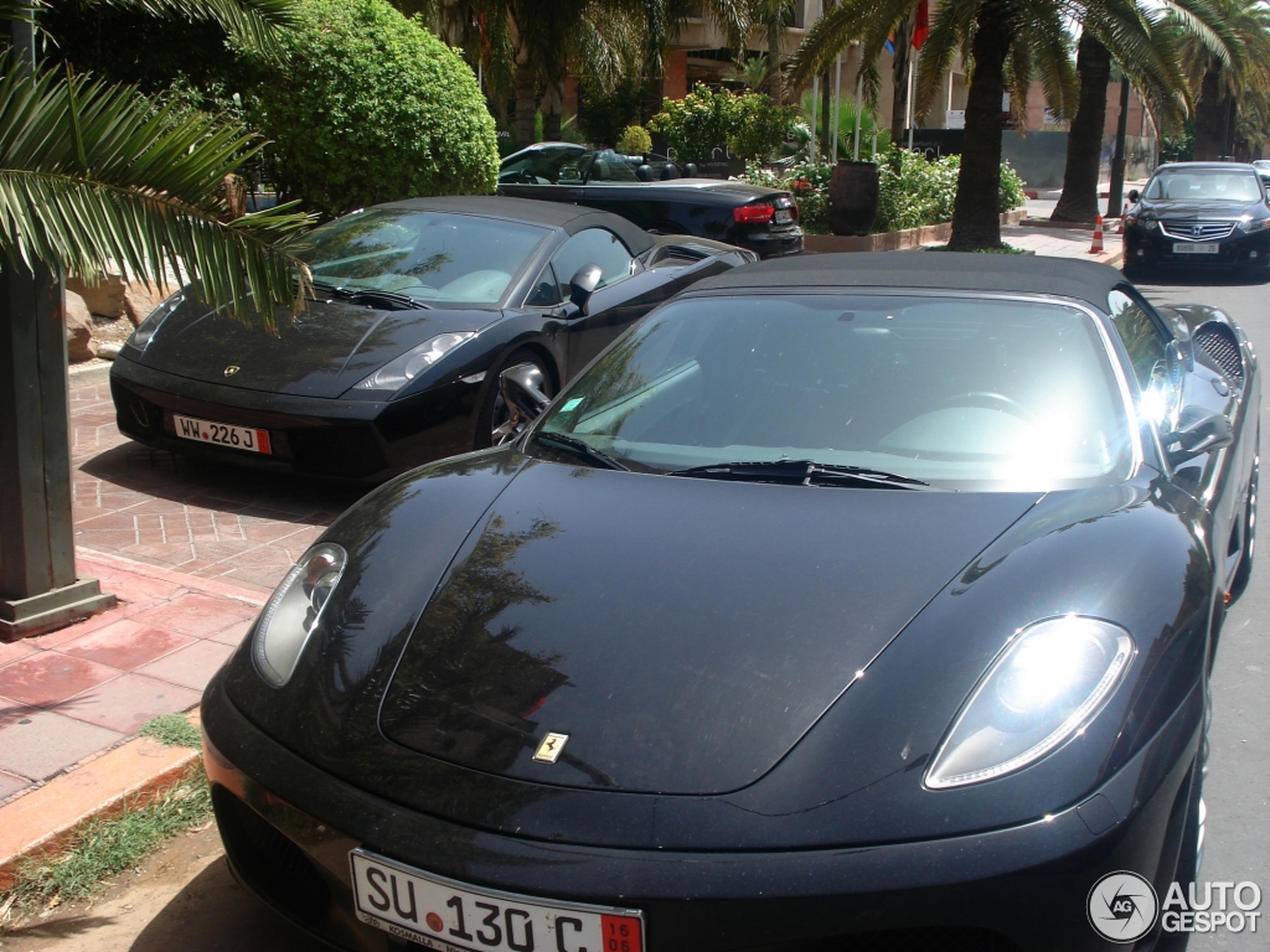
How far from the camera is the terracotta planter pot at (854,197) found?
16.4 metres

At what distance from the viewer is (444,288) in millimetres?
6180

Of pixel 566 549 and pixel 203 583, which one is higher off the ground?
pixel 566 549

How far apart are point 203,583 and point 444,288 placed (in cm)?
227

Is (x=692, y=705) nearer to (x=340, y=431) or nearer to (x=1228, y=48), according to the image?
(x=340, y=431)

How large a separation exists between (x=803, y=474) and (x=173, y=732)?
1914mm

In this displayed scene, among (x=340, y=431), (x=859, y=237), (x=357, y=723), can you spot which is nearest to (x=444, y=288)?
(x=340, y=431)

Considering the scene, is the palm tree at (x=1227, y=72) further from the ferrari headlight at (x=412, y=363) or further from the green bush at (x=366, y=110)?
the ferrari headlight at (x=412, y=363)

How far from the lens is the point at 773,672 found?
2.12 metres

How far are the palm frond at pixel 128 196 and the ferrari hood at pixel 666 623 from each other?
1166mm

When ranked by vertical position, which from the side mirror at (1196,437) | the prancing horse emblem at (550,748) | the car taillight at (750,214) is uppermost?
the side mirror at (1196,437)

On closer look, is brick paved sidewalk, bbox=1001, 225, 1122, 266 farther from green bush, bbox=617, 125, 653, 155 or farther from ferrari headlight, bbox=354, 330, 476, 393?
ferrari headlight, bbox=354, 330, 476, 393

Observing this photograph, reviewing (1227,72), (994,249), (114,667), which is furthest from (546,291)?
(1227,72)

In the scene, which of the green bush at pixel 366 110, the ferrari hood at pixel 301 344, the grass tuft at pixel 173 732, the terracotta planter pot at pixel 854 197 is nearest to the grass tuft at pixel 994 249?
the terracotta planter pot at pixel 854 197

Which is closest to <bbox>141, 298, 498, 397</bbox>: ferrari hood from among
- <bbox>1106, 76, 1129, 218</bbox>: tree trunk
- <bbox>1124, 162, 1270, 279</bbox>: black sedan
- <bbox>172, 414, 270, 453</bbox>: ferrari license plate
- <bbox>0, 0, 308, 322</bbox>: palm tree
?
<bbox>172, 414, 270, 453</bbox>: ferrari license plate
